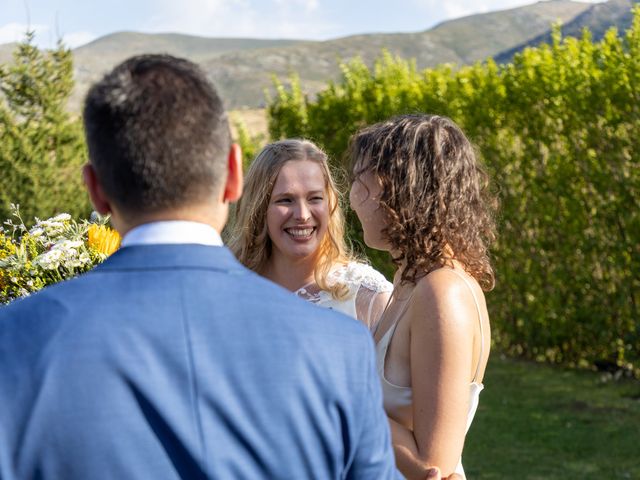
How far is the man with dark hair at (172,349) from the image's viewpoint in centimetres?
145

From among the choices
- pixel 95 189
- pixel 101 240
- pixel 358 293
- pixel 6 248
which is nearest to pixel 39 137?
pixel 358 293

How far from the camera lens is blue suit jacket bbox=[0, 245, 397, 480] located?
4.74 ft

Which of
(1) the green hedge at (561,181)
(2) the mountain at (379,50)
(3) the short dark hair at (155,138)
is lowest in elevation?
(1) the green hedge at (561,181)

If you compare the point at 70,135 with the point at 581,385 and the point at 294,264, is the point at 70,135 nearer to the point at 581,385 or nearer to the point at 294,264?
the point at 581,385

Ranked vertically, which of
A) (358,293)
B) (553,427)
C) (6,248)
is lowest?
→ (553,427)

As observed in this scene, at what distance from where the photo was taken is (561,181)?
30.1ft

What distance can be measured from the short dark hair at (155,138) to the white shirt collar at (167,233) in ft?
0.10

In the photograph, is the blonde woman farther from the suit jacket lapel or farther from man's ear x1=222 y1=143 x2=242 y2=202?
the suit jacket lapel

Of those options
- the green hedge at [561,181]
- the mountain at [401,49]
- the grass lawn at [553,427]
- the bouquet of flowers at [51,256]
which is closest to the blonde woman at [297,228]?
the bouquet of flowers at [51,256]

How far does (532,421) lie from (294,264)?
4.76 m

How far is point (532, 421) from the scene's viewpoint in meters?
8.26

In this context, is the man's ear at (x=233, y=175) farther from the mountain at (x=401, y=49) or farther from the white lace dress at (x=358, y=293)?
the mountain at (x=401, y=49)

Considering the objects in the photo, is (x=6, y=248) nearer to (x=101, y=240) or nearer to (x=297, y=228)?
(x=101, y=240)

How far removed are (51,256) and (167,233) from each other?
4.48 feet
